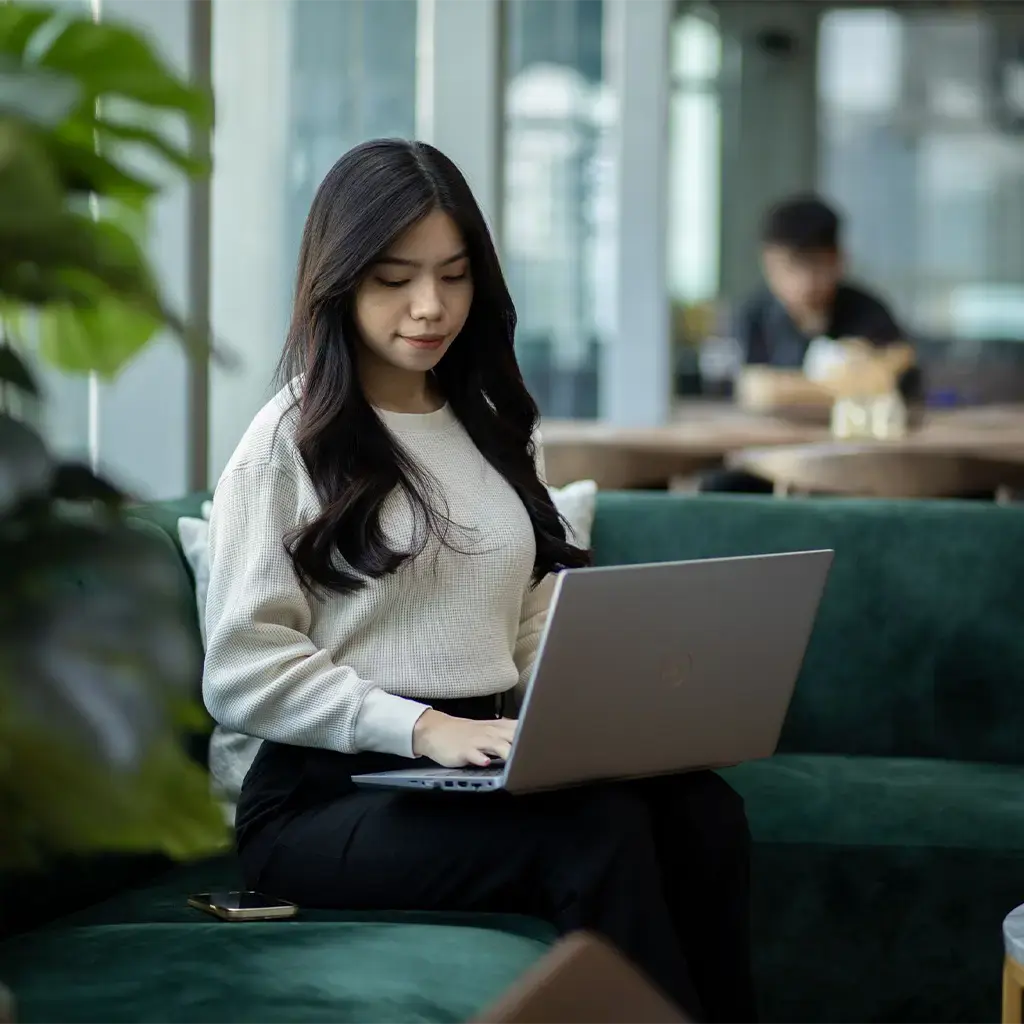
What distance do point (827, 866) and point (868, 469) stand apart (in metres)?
1.89

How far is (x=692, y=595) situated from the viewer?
6.37 feet

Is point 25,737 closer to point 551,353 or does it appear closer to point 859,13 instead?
point 551,353

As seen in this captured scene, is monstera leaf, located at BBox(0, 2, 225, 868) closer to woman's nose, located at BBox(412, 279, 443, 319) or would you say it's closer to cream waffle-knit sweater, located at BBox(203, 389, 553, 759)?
cream waffle-knit sweater, located at BBox(203, 389, 553, 759)

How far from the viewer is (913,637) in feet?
9.74

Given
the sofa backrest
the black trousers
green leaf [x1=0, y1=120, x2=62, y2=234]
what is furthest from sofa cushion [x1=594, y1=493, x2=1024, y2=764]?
green leaf [x1=0, y1=120, x2=62, y2=234]

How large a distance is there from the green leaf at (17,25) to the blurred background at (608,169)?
0.12 m

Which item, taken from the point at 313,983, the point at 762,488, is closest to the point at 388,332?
the point at 313,983

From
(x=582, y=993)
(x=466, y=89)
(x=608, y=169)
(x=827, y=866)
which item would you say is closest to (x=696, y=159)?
(x=608, y=169)

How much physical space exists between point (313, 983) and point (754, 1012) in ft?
2.04

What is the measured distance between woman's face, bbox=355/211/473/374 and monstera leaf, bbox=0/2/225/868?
1.11 m

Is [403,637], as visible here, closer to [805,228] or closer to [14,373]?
[14,373]

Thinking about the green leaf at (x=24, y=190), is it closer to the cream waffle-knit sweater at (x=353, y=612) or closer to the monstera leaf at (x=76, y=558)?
the monstera leaf at (x=76, y=558)

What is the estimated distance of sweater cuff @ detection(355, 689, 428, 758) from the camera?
6.56 ft

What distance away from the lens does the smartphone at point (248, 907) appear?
199 cm
